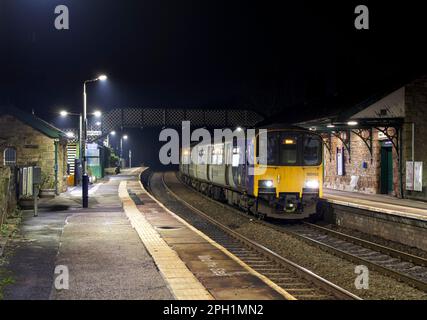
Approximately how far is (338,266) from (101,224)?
7.13 metres

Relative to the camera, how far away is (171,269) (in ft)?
29.8

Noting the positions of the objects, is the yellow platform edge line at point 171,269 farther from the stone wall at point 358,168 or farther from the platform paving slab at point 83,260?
the stone wall at point 358,168

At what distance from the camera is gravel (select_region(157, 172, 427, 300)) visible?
877cm

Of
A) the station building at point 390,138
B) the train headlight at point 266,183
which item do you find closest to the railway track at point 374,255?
the train headlight at point 266,183

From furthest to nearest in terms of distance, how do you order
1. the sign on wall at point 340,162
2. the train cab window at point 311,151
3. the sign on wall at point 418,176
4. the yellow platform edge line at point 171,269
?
the sign on wall at point 340,162
the sign on wall at point 418,176
the train cab window at point 311,151
the yellow platform edge line at point 171,269

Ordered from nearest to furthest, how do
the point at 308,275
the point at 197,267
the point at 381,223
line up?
the point at 308,275, the point at 197,267, the point at 381,223

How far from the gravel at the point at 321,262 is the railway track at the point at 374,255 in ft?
0.44

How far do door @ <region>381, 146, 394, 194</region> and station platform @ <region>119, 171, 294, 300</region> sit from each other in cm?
1075

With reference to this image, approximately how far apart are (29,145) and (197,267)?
676 inches

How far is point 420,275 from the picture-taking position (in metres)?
10.4

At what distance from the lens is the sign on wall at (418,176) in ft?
64.9

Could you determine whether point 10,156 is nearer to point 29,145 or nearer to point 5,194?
point 29,145

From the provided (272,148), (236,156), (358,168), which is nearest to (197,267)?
(272,148)

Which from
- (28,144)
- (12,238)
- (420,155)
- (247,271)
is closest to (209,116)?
(28,144)
